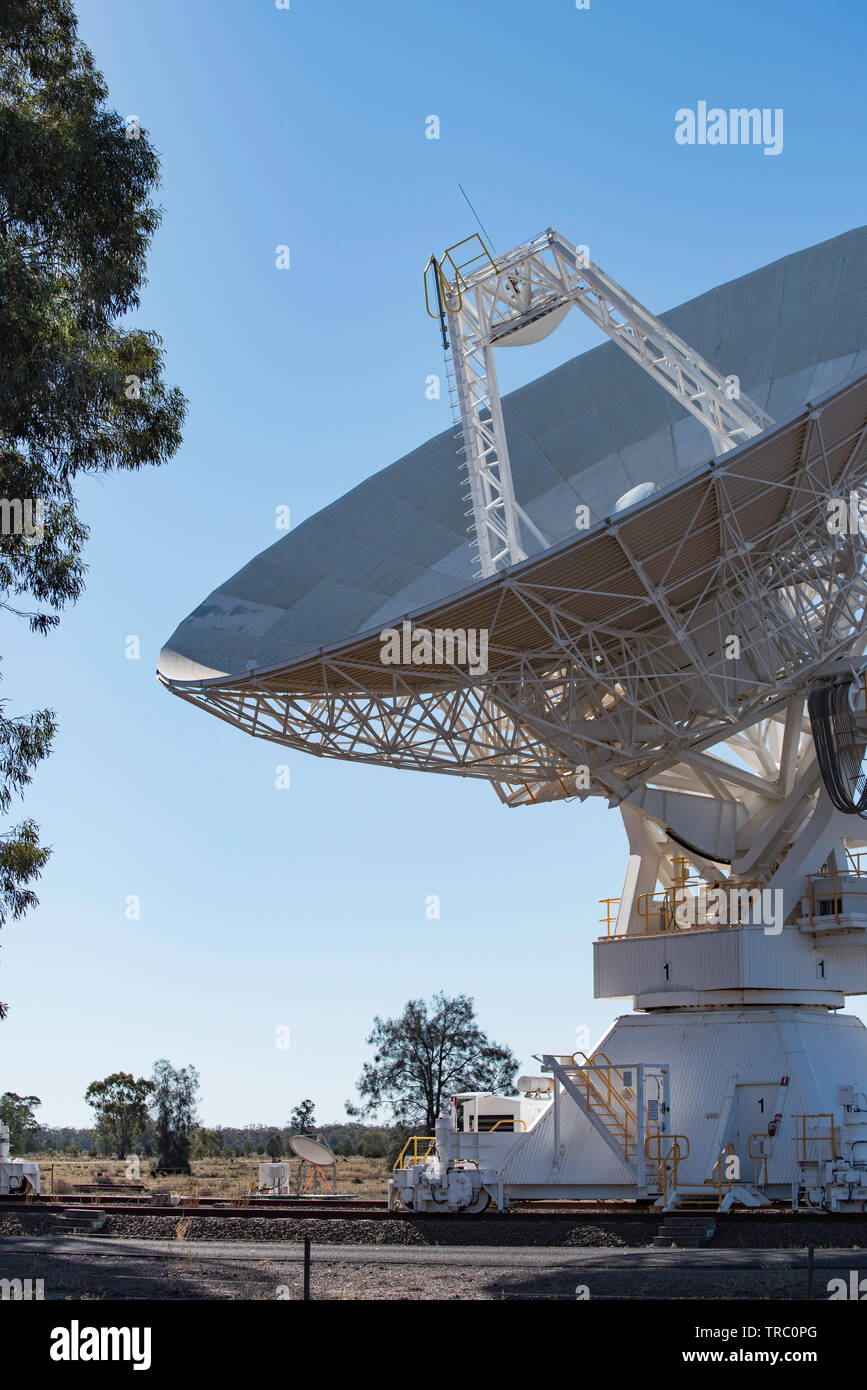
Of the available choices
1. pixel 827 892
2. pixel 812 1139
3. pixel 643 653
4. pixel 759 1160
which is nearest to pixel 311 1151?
pixel 759 1160

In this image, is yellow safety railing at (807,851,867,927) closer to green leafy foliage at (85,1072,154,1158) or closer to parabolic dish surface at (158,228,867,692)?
parabolic dish surface at (158,228,867,692)

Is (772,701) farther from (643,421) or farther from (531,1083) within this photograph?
(531,1083)

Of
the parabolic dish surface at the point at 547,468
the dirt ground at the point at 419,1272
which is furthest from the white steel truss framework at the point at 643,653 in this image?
the dirt ground at the point at 419,1272

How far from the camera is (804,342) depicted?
23.3m

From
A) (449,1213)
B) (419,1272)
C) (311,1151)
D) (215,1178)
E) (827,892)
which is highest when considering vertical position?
(827,892)

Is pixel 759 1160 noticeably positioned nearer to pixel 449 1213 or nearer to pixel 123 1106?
pixel 449 1213

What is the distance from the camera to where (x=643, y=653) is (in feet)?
74.0

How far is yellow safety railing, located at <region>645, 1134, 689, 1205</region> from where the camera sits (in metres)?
22.4

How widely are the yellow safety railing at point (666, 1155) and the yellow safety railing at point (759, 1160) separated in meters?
0.99

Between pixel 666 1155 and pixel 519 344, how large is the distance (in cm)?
1371

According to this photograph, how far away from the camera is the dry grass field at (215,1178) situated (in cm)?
3697

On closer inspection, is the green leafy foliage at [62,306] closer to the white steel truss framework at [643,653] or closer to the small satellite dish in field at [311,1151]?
the white steel truss framework at [643,653]
